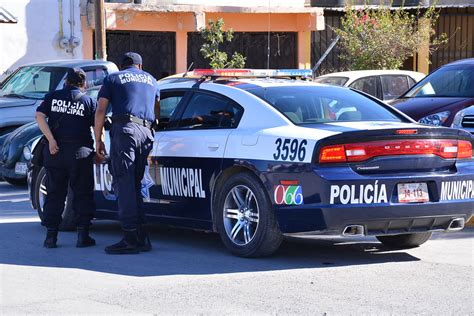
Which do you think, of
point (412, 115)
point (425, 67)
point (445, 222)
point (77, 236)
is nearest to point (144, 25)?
point (425, 67)

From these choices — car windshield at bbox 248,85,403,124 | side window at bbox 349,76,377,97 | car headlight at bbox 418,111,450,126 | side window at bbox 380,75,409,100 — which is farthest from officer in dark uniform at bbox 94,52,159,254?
side window at bbox 380,75,409,100

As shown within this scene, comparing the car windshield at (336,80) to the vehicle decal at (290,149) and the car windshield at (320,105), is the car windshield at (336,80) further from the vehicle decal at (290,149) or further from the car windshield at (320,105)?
the vehicle decal at (290,149)

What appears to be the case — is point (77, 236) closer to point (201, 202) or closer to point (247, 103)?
point (201, 202)

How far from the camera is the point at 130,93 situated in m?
8.70

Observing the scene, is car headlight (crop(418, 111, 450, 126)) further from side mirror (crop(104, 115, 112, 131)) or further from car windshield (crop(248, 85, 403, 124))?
side mirror (crop(104, 115, 112, 131))

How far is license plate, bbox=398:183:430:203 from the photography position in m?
7.96

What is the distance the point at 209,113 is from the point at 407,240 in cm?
216

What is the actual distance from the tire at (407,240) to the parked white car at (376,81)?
7775 mm

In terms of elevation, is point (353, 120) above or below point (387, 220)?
above

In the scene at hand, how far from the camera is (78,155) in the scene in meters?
9.05

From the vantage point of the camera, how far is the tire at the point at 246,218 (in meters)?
8.12

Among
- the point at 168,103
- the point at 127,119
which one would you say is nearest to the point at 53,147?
the point at 127,119

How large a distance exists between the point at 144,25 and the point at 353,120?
52.6 ft

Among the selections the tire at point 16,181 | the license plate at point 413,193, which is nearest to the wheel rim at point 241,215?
the license plate at point 413,193
